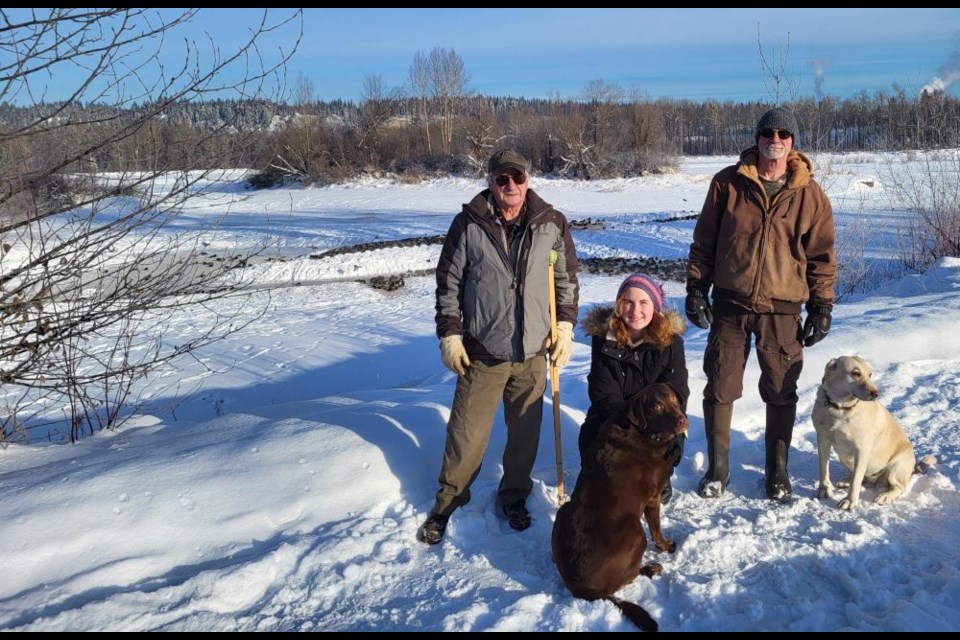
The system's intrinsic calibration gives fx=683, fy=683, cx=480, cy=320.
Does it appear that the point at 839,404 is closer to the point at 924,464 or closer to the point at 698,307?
the point at 924,464

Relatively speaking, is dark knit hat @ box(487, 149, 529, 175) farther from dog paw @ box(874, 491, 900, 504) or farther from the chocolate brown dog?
dog paw @ box(874, 491, 900, 504)

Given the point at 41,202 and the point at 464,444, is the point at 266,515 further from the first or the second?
the point at 41,202

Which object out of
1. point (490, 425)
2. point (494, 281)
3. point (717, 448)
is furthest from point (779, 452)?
point (494, 281)

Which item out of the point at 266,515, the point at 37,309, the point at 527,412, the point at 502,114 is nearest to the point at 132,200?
the point at 37,309

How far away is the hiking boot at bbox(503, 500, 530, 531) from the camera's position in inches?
159

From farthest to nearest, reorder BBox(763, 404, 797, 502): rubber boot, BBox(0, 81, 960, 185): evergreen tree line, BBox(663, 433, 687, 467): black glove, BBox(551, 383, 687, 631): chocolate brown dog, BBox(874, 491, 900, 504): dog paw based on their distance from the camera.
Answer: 1. BBox(0, 81, 960, 185): evergreen tree line
2. BBox(763, 404, 797, 502): rubber boot
3. BBox(874, 491, 900, 504): dog paw
4. BBox(663, 433, 687, 467): black glove
5. BBox(551, 383, 687, 631): chocolate brown dog

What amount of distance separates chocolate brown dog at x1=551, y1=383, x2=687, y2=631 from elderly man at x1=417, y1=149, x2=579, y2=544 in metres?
0.67

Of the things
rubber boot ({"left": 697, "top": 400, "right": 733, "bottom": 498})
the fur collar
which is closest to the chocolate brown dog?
rubber boot ({"left": 697, "top": 400, "right": 733, "bottom": 498})

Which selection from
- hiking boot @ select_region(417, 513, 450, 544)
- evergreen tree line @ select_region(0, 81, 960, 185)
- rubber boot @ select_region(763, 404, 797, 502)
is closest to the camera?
hiking boot @ select_region(417, 513, 450, 544)

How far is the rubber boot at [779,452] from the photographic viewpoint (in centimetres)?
426

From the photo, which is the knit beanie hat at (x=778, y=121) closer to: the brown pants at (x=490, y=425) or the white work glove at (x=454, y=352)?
the brown pants at (x=490, y=425)

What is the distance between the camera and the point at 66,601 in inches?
130

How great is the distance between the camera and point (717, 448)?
4375 millimetres

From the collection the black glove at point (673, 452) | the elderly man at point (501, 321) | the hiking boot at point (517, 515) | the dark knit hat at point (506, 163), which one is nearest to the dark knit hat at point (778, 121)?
the elderly man at point (501, 321)
